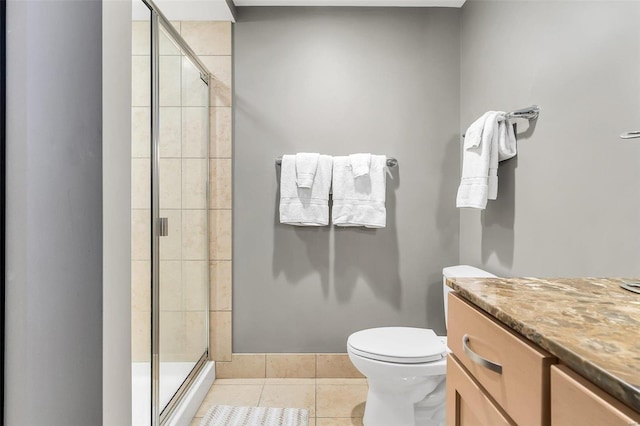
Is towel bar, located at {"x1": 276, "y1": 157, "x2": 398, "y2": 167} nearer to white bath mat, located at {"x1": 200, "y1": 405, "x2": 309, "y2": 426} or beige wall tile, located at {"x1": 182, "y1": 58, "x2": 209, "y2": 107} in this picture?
beige wall tile, located at {"x1": 182, "y1": 58, "x2": 209, "y2": 107}

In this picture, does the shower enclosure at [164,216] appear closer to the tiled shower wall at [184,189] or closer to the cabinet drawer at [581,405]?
the tiled shower wall at [184,189]

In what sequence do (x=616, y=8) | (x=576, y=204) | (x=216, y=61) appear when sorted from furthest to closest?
(x=216, y=61) < (x=576, y=204) < (x=616, y=8)

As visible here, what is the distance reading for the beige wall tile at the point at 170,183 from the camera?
156cm

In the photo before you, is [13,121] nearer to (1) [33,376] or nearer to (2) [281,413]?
(1) [33,376]

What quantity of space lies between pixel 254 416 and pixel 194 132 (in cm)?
145

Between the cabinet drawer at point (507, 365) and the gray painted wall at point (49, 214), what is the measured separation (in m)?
0.60

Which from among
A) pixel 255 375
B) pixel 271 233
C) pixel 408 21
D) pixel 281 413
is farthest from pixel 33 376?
pixel 408 21

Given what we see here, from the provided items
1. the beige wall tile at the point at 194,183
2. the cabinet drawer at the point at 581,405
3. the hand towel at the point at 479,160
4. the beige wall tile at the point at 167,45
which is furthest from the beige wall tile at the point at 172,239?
the cabinet drawer at the point at 581,405

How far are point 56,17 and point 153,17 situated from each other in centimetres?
124

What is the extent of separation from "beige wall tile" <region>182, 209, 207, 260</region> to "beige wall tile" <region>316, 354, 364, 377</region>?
0.92 m

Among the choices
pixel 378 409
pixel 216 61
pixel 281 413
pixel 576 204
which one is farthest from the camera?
pixel 216 61

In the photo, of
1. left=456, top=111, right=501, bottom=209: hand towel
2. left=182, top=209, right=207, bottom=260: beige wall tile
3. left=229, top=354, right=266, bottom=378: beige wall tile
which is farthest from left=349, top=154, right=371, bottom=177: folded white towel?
left=229, top=354, right=266, bottom=378: beige wall tile

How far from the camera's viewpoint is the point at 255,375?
2.16m

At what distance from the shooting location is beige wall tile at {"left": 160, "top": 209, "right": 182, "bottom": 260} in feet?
5.12
